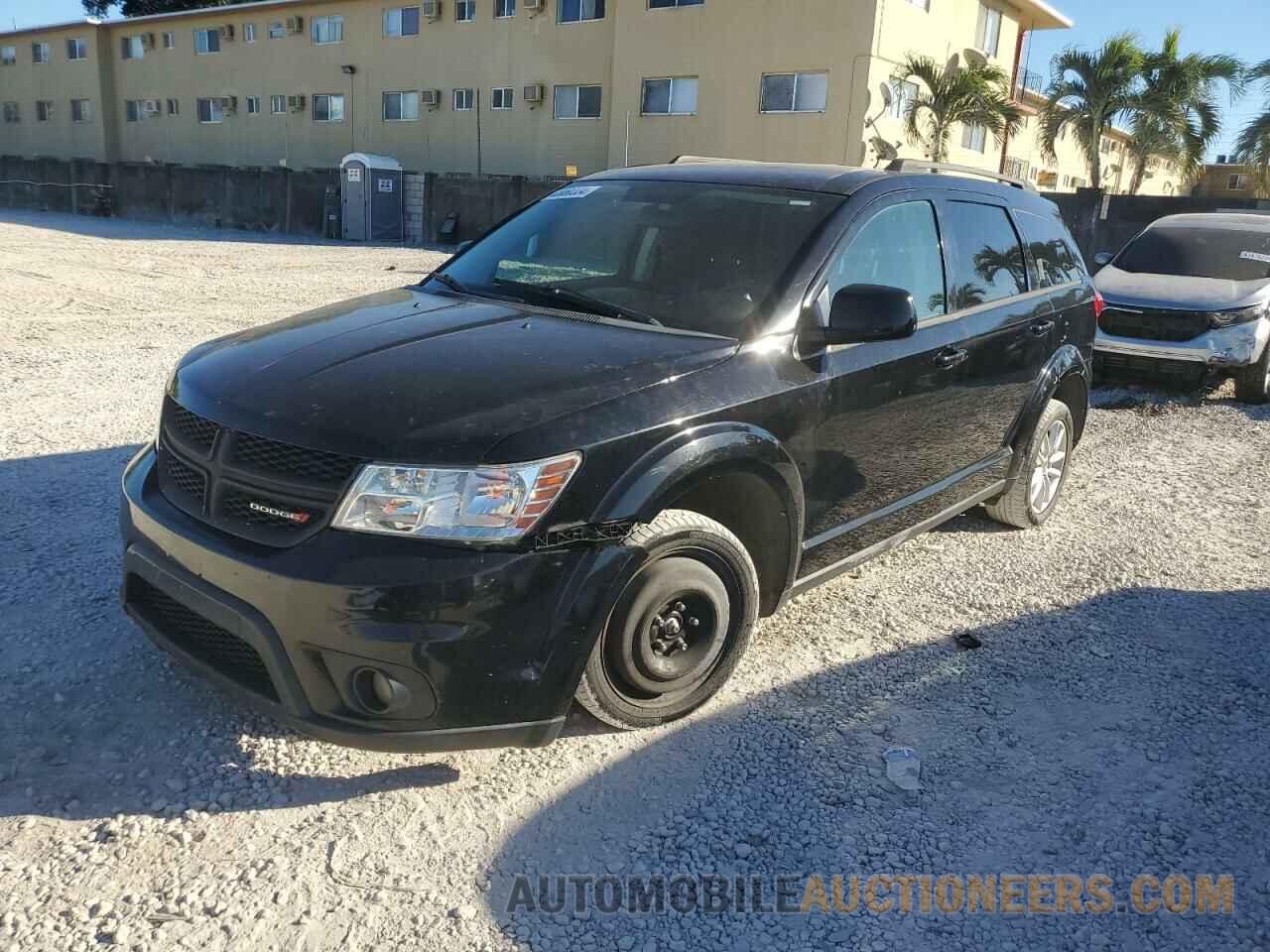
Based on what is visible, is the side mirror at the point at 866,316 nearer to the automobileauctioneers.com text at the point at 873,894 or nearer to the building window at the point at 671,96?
the automobileauctioneers.com text at the point at 873,894

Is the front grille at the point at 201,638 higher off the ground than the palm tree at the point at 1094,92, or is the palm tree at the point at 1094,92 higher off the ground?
the palm tree at the point at 1094,92

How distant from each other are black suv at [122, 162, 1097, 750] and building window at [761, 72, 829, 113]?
20332 mm

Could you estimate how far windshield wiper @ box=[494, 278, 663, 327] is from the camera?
3.38m

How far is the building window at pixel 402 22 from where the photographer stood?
98.5 ft

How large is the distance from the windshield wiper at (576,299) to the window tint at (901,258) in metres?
A: 0.71

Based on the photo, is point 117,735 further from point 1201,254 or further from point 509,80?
point 509,80

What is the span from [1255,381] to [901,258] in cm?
687

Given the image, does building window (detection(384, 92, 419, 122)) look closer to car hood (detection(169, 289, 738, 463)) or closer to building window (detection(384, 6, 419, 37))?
building window (detection(384, 6, 419, 37))

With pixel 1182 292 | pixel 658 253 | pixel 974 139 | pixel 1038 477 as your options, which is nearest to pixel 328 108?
pixel 974 139

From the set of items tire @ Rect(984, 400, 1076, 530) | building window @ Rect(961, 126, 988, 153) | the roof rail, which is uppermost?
building window @ Rect(961, 126, 988, 153)

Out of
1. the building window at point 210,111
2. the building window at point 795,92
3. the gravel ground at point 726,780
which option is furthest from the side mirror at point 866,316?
the building window at point 210,111

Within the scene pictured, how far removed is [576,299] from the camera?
11.6ft

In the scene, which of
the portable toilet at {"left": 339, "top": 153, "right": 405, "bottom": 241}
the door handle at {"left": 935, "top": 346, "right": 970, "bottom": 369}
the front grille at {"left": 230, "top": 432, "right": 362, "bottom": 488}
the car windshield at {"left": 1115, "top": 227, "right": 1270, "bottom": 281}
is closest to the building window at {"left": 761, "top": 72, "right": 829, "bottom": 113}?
the portable toilet at {"left": 339, "top": 153, "right": 405, "bottom": 241}

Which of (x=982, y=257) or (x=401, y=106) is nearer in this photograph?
(x=982, y=257)
